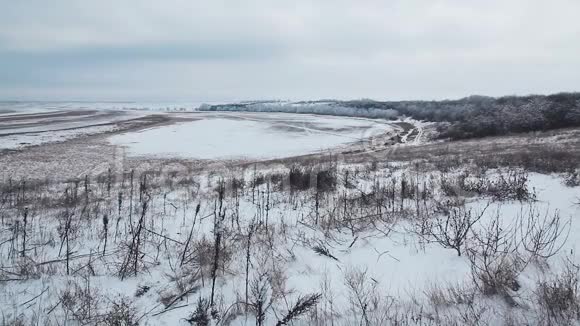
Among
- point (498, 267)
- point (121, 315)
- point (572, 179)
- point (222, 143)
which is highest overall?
point (572, 179)

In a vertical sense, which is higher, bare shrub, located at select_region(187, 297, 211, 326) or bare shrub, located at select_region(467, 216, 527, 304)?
bare shrub, located at select_region(467, 216, 527, 304)

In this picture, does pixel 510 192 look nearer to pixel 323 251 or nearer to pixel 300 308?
pixel 323 251

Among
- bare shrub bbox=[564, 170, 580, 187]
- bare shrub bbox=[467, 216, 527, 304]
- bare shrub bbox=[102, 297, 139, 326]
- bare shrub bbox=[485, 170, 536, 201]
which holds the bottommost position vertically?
bare shrub bbox=[102, 297, 139, 326]

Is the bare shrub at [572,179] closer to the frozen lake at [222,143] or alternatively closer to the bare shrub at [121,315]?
the bare shrub at [121,315]

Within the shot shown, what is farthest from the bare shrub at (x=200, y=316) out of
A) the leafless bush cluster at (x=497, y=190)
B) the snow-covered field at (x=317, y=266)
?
the leafless bush cluster at (x=497, y=190)

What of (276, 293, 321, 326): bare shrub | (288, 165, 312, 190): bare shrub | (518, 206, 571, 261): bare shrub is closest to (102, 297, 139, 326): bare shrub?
(276, 293, 321, 326): bare shrub

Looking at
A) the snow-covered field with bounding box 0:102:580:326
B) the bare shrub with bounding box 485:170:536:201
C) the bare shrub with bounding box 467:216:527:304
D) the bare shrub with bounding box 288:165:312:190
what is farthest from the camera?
the bare shrub with bounding box 288:165:312:190

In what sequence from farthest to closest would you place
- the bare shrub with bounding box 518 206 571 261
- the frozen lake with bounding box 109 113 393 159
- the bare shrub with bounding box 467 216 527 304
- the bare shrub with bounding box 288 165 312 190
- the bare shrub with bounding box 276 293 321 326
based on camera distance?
the frozen lake with bounding box 109 113 393 159, the bare shrub with bounding box 288 165 312 190, the bare shrub with bounding box 518 206 571 261, the bare shrub with bounding box 467 216 527 304, the bare shrub with bounding box 276 293 321 326

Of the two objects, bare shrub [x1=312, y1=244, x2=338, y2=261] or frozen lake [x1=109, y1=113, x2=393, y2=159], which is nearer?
bare shrub [x1=312, y1=244, x2=338, y2=261]

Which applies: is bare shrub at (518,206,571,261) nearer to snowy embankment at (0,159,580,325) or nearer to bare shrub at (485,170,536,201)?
snowy embankment at (0,159,580,325)

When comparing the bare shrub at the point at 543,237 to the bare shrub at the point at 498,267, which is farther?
the bare shrub at the point at 543,237

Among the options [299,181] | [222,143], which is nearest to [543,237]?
[299,181]

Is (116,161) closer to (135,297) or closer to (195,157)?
(195,157)
